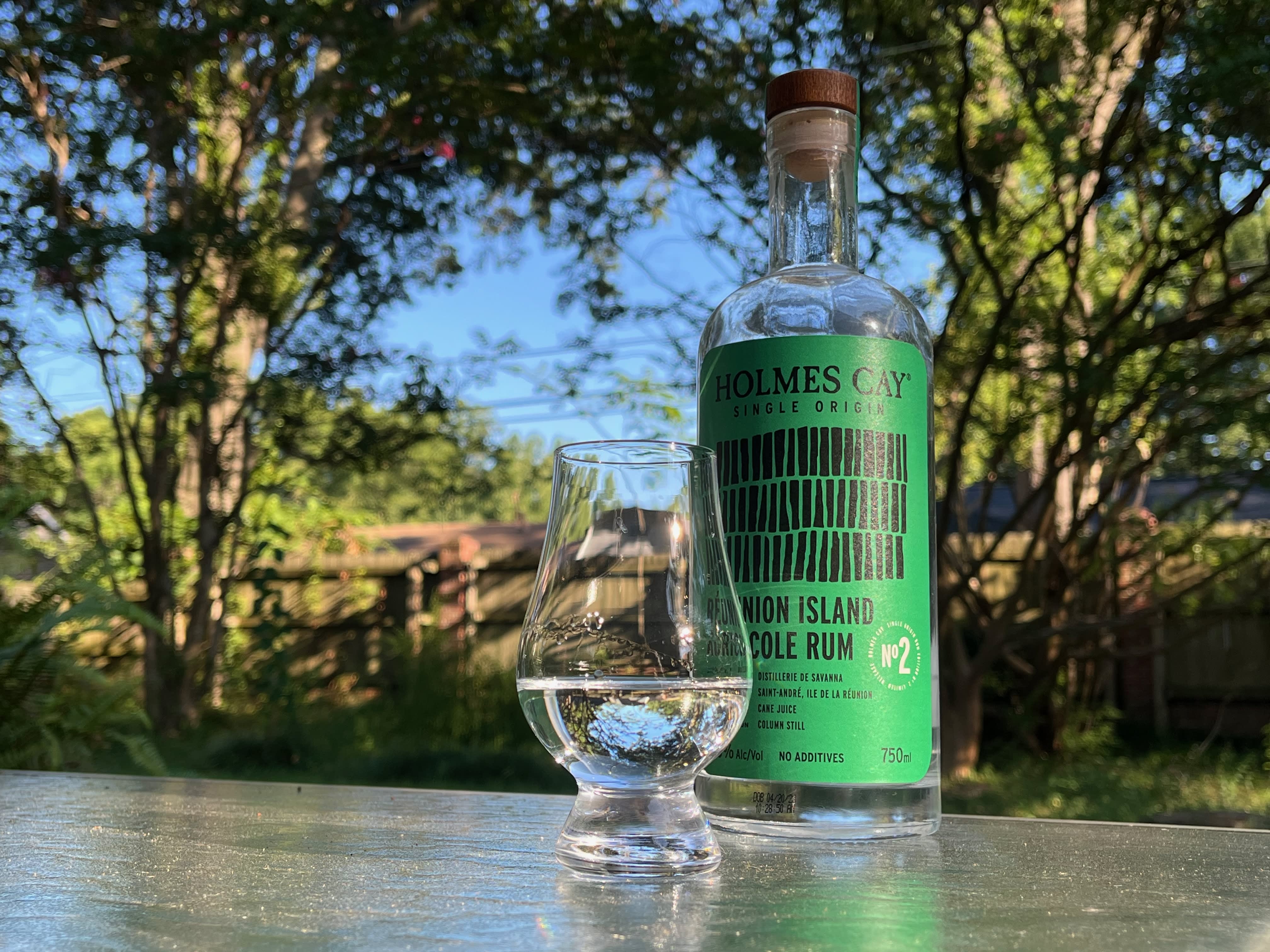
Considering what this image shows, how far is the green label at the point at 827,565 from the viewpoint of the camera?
0.66 metres

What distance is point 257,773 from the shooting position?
4.35 m

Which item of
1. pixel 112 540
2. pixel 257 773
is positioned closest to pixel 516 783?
pixel 257 773

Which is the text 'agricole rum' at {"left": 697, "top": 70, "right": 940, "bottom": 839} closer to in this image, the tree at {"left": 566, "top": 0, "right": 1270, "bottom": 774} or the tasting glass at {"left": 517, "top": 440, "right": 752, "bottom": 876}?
the tasting glass at {"left": 517, "top": 440, "right": 752, "bottom": 876}

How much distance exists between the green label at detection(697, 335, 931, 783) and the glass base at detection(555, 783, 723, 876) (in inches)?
6.0

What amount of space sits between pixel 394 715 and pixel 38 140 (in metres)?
3.33

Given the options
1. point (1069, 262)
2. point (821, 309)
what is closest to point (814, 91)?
point (821, 309)

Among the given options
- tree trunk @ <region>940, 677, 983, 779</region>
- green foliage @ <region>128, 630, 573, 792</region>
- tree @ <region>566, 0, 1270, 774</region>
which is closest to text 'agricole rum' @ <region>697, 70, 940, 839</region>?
tree @ <region>566, 0, 1270, 774</region>

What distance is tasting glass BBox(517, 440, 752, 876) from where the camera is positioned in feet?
1.69

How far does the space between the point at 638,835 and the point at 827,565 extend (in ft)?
0.78

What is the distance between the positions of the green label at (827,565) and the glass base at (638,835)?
15cm

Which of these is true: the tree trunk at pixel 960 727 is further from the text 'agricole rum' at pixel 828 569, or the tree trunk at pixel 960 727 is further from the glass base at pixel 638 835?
the glass base at pixel 638 835

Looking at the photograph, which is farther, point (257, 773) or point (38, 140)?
point (38, 140)

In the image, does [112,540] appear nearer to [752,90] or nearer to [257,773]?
[257,773]

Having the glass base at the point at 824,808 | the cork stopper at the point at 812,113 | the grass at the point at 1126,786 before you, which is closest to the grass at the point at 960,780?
the grass at the point at 1126,786
